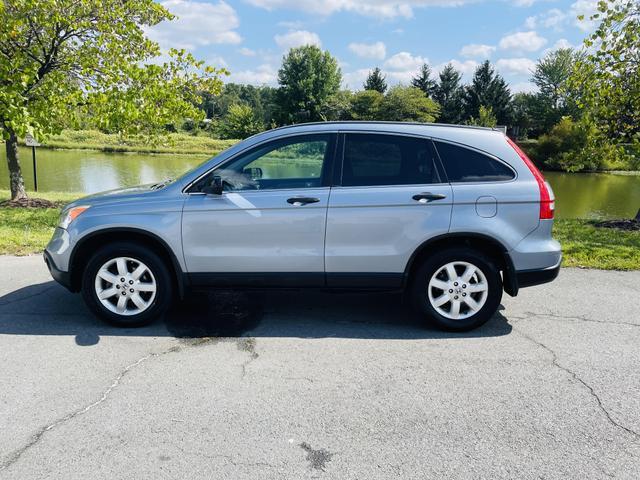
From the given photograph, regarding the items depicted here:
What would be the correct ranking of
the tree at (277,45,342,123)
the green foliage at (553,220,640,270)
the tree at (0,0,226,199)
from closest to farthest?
the green foliage at (553,220,640,270)
the tree at (0,0,226,199)
the tree at (277,45,342,123)

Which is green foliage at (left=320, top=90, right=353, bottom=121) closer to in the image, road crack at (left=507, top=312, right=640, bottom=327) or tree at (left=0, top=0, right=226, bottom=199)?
tree at (left=0, top=0, right=226, bottom=199)

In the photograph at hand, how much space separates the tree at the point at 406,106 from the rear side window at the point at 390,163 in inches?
2312

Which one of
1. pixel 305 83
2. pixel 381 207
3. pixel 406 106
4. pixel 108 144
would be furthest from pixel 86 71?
pixel 305 83

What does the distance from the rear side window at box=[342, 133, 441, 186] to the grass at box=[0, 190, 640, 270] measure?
Result: 12.2ft

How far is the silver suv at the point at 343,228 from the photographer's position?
4406 mm

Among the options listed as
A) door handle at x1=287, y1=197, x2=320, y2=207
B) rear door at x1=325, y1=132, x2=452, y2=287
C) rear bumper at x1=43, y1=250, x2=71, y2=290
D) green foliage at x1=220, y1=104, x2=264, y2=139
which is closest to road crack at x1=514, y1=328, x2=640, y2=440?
rear door at x1=325, y1=132, x2=452, y2=287

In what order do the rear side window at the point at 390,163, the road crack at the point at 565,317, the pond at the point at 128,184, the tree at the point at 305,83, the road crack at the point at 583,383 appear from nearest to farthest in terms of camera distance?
the road crack at the point at 583,383
the rear side window at the point at 390,163
the road crack at the point at 565,317
the pond at the point at 128,184
the tree at the point at 305,83

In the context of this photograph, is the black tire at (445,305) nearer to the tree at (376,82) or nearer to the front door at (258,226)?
the front door at (258,226)

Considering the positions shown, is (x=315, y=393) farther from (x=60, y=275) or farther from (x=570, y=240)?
(x=570, y=240)

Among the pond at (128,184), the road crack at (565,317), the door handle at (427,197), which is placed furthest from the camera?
the pond at (128,184)

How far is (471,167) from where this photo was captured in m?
4.50

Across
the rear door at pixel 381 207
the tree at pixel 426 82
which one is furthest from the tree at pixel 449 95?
the rear door at pixel 381 207

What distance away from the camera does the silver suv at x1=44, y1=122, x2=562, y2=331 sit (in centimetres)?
441

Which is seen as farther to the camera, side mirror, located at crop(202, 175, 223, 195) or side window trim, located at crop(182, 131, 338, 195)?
side window trim, located at crop(182, 131, 338, 195)
